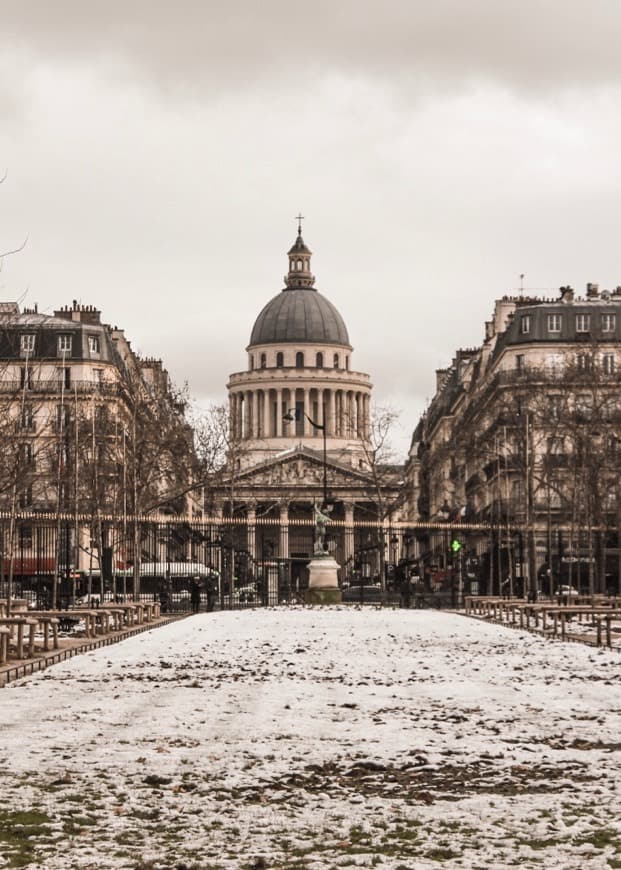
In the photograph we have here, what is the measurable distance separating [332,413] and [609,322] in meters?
94.9

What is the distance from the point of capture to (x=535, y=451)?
81.8 metres

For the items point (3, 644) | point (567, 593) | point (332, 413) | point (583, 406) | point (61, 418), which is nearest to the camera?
point (3, 644)

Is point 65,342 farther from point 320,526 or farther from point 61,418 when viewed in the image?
point 320,526

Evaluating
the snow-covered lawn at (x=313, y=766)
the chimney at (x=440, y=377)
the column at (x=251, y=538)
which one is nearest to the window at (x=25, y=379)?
the snow-covered lawn at (x=313, y=766)

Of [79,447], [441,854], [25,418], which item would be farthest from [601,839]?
[79,447]

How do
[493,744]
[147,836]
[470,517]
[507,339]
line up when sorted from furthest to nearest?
[470,517], [507,339], [493,744], [147,836]

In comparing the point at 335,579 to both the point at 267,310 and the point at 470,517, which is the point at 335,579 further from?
the point at 267,310

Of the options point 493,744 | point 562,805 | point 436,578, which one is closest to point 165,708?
point 493,744

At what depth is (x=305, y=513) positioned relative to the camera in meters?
138

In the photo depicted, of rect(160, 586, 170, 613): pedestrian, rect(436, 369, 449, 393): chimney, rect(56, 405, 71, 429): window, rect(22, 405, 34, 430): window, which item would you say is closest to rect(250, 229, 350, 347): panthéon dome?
rect(436, 369, 449, 393): chimney

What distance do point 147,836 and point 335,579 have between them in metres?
52.9

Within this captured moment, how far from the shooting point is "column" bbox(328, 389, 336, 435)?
17588 centimetres

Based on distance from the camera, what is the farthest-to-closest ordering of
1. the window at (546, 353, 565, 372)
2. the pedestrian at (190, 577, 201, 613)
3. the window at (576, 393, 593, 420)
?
the window at (546, 353, 565, 372)
the window at (576, 393, 593, 420)
the pedestrian at (190, 577, 201, 613)

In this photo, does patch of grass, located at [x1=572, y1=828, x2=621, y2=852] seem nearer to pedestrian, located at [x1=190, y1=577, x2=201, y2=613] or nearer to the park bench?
the park bench
